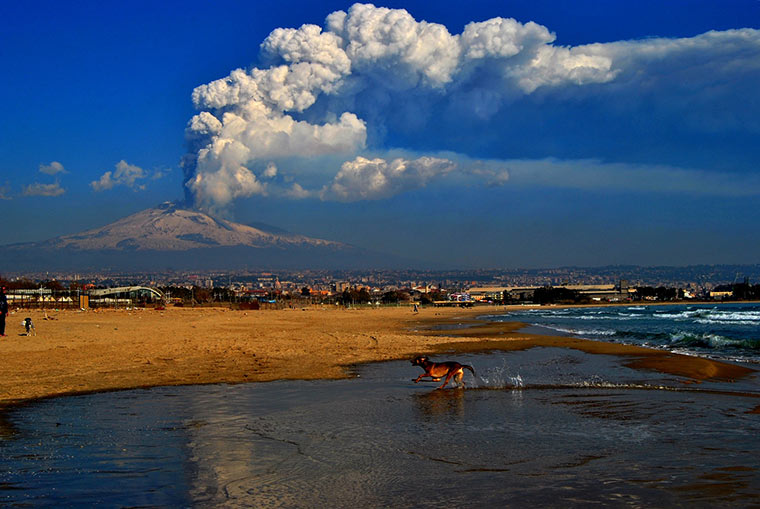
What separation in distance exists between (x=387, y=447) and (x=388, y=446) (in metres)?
0.06

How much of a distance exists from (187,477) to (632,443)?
18.3 ft

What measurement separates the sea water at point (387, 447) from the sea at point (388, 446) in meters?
0.03

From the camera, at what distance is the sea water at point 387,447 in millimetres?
6641

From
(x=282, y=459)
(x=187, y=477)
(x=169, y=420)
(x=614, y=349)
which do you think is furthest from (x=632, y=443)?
(x=614, y=349)

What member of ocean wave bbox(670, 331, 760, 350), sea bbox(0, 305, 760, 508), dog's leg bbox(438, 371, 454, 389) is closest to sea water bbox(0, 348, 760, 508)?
sea bbox(0, 305, 760, 508)

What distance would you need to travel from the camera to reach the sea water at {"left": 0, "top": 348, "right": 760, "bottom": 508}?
261 inches

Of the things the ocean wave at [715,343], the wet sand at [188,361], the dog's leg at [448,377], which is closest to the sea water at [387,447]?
the dog's leg at [448,377]

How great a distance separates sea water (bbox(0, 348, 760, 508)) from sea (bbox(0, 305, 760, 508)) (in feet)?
0.10

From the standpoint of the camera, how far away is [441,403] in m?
12.1

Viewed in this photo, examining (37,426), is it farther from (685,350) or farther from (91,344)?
(685,350)

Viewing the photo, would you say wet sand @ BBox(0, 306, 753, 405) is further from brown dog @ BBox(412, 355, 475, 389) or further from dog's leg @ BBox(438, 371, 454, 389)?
dog's leg @ BBox(438, 371, 454, 389)

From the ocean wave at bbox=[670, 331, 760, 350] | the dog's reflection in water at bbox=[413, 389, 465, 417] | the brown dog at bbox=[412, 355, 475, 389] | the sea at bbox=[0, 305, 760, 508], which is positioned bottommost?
the ocean wave at bbox=[670, 331, 760, 350]

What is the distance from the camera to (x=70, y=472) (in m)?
7.42

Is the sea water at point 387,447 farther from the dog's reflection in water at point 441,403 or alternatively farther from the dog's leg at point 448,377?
the dog's leg at point 448,377
